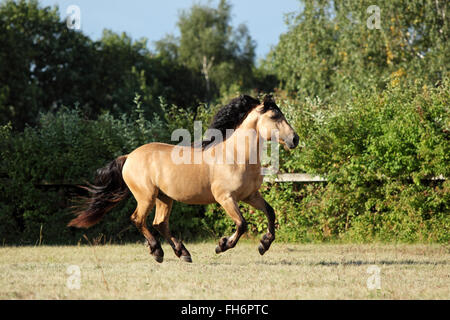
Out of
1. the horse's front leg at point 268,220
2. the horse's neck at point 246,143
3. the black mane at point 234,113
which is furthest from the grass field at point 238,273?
the black mane at point 234,113

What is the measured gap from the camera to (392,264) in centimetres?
751

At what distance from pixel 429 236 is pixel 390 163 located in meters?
1.36

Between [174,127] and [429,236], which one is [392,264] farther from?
[174,127]

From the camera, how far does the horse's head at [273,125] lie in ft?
24.1

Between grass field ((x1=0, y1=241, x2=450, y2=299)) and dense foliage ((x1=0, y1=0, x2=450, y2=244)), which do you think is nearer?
grass field ((x1=0, y1=241, x2=450, y2=299))

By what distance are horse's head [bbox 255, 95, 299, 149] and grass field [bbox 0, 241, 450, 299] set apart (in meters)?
1.57

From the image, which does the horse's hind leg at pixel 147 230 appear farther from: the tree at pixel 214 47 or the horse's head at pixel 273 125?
the tree at pixel 214 47

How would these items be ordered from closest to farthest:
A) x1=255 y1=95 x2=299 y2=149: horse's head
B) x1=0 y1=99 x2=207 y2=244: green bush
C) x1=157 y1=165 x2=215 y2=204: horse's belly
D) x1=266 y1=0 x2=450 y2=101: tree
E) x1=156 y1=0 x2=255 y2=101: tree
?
x1=255 y1=95 x2=299 y2=149: horse's head, x1=157 y1=165 x2=215 y2=204: horse's belly, x1=0 y1=99 x2=207 y2=244: green bush, x1=266 y1=0 x2=450 y2=101: tree, x1=156 y1=0 x2=255 y2=101: tree

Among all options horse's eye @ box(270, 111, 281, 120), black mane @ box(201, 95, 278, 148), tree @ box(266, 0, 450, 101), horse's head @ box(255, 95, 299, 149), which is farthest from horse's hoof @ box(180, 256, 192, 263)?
tree @ box(266, 0, 450, 101)

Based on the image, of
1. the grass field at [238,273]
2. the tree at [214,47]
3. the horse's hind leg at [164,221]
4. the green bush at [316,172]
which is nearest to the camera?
the grass field at [238,273]

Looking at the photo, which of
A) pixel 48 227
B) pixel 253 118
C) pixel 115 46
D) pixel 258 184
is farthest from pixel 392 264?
pixel 115 46

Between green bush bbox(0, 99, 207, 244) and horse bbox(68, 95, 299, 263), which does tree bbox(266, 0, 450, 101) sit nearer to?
green bush bbox(0, 99, 207, 244)

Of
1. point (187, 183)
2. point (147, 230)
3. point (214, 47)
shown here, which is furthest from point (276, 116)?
point (214, 47)

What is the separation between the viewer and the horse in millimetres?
7363
